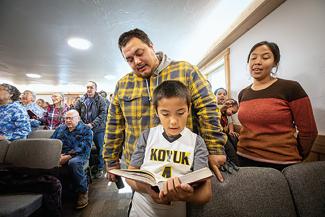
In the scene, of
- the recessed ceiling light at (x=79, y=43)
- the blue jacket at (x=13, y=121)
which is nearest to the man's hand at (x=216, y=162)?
the blue jacket at (x=13, y=121)

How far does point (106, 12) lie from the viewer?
6.90 feet

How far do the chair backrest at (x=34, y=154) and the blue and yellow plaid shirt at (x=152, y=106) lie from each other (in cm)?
94

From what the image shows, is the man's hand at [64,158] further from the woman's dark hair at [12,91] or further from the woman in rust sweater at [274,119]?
the woman in rust sweater at [274,119]

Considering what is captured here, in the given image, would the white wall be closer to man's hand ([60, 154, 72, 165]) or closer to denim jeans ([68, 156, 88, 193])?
denim jeans ([68, 156, 88, 193])

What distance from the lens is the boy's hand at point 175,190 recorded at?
554mm

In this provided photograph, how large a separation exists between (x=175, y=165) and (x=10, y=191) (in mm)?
1667

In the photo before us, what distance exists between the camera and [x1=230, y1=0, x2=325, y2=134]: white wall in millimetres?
1346

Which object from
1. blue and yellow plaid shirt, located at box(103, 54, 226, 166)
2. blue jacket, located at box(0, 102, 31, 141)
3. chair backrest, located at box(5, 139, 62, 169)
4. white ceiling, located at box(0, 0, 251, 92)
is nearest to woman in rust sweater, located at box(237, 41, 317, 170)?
blue and yellow plaid shirt, located at box(103, 54, 226, 166)

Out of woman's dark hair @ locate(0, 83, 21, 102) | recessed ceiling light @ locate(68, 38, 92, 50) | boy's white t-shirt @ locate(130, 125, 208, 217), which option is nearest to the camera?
boy's white t-shirt @ locate(130, 125, 208, 217)

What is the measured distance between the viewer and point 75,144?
2264mm

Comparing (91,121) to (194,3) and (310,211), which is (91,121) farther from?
(310,211)

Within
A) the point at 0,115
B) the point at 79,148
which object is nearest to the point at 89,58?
the point at 0,115

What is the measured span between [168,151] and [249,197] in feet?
1.84

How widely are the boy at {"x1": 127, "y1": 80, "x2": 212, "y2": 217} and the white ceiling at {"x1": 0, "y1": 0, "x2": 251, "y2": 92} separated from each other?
1.64 meters
